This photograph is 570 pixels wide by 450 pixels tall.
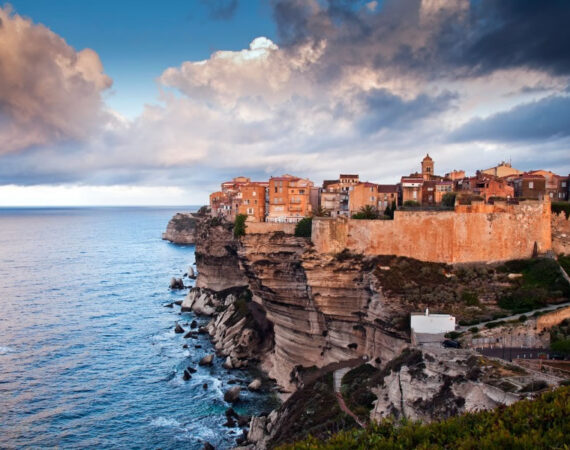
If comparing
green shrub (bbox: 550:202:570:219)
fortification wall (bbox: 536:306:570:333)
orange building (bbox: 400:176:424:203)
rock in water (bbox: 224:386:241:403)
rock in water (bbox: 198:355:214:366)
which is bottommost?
rock in water (bbox: 224:386:241:403)

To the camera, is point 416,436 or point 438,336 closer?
point 416,436

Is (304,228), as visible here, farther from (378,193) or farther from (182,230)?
(182,230)

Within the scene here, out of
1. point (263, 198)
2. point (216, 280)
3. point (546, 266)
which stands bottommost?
point (216, 280)

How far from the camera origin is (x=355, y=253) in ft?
131

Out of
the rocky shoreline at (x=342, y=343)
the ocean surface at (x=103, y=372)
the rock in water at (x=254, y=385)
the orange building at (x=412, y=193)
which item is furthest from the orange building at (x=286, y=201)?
the rock in water at (x=254, y=385)

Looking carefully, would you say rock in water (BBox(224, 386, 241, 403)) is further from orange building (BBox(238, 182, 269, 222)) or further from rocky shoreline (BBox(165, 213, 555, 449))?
orange building (BBox(238, 182, 269, 222))

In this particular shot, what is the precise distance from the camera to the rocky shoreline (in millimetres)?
23672

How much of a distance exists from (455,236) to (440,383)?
57.0ft

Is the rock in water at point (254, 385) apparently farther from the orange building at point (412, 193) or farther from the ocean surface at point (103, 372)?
the orange building at point (412, 193)

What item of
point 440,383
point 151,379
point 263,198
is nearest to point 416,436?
point 440,383

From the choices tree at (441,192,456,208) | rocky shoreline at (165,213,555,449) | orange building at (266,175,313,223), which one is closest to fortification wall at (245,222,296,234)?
rocky shoreline at (165,213,555,449)

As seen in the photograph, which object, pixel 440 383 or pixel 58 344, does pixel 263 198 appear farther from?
pixel 440 383

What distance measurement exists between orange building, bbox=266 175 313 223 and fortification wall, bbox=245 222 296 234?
25.3 feet

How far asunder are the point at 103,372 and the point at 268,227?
2136 cm
